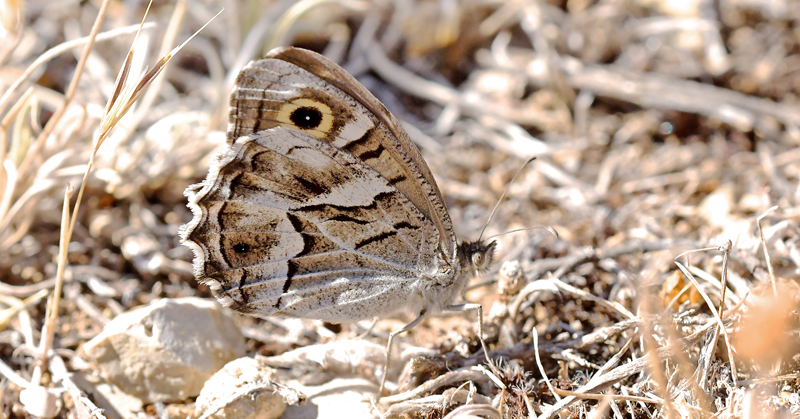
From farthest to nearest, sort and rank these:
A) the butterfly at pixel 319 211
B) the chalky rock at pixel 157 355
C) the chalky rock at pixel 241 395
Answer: the chalky rock at pixel 157 355
the butterfly at pixel 319 211
the chalky rock at pixel 241 395

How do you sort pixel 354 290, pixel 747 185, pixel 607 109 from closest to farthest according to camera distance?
pixel 354 290 → pixel 747 185 → pixel 607 109

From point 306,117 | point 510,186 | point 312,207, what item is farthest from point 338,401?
point 510,186

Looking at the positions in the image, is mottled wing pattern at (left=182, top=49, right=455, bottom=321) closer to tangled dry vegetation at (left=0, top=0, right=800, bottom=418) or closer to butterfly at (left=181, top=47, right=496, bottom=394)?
butterfly at (left=181, top=47, right=496, bottom=394)

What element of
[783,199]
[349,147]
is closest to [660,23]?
[783,199]

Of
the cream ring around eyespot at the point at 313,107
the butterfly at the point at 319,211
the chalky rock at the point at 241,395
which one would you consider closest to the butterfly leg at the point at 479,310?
the butterfly at the point at 319,211

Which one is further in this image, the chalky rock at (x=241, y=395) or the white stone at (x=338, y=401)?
the white stone at (x=338, y=401)

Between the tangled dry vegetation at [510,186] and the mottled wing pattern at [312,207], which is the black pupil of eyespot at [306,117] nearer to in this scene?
the mottled wing pattern at [312,207]

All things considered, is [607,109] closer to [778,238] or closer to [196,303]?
[778,238]
